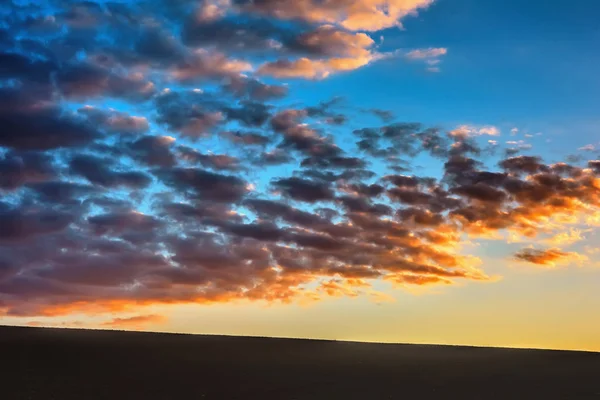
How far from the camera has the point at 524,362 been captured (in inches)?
3177

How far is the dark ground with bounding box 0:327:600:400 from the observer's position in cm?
4797

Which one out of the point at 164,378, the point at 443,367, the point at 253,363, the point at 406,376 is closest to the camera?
the point at 164,378

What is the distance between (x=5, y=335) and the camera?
84875 mm

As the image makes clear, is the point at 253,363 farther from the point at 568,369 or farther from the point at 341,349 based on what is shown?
the point at 568,369

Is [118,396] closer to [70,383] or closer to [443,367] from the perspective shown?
[70,383]

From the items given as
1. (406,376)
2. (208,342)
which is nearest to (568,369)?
(406,376)

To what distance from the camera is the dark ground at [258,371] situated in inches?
1889

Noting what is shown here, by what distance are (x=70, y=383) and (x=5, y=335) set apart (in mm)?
41401

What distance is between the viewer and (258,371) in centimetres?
5969

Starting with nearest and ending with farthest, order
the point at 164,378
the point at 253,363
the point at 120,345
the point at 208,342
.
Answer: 1. the point at 164,378
2. the point at 253,363
3. the point at 120,345
4. the point at 208,342

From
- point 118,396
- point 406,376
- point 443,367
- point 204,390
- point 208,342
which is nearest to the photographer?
point 118,396

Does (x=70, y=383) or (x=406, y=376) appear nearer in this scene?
(x=70, y=383)

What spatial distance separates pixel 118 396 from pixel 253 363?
2272 cm

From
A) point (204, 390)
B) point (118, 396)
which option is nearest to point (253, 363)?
point (204, 390)
